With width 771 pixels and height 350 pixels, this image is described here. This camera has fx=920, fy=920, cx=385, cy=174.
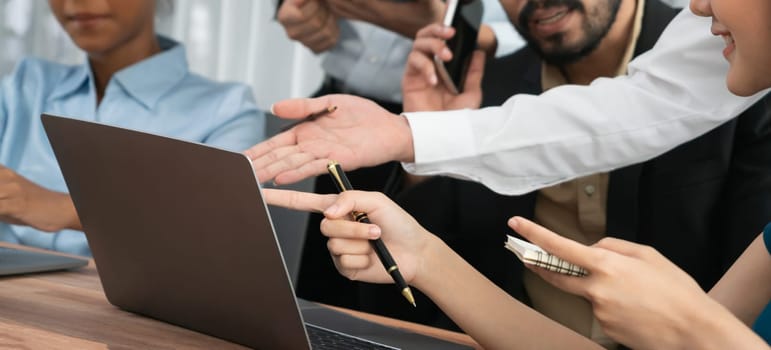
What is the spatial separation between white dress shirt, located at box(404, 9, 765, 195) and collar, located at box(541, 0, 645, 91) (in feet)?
0.72

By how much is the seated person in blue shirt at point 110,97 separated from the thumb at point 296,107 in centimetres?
54

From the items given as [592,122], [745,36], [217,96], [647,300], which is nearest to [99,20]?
[217,96]

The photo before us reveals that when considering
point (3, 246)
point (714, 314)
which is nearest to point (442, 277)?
point (714, 314)

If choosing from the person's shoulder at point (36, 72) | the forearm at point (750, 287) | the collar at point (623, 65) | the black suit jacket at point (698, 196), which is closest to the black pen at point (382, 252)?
the forearm at point (750, 287)

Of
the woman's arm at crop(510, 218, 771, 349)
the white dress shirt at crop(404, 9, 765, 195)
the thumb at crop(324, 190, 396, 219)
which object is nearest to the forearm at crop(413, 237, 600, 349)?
the thumb at crop(324, 190, 396, 219)

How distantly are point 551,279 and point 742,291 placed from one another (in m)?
0.35

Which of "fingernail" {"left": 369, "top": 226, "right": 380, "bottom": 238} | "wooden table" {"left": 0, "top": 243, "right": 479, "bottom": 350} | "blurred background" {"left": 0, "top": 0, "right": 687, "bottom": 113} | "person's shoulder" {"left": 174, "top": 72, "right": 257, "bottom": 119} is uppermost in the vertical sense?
"fingernail" {"left": 369, "top": 226, "right": 380, "bottom": 238}

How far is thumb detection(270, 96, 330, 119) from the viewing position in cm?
120

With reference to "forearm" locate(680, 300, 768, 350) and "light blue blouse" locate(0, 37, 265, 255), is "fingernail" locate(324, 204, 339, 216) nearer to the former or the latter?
"forearm" locate(680, 300, 768, 350)

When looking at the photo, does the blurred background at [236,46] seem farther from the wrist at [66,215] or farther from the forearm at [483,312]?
the forearm at [483,312]

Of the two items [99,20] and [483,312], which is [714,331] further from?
[99,20]

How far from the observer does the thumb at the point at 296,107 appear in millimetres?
1198

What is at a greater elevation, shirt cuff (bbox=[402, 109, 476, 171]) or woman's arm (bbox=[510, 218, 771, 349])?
woman's arm (bbox=[510, 218, 771, 349])

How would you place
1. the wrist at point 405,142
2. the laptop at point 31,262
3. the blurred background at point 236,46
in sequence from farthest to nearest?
the blurred background at point 236,46 < the wrist at point 405,142 < the laptop at point 31,262
